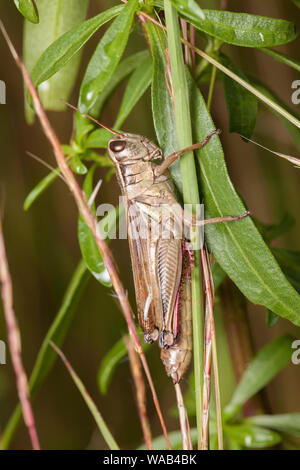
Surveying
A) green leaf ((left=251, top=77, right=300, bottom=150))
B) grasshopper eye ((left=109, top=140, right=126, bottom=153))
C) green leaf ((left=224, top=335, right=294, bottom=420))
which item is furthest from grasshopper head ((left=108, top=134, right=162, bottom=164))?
green leaf ((left=224, top=335, right=294, bottom=420))

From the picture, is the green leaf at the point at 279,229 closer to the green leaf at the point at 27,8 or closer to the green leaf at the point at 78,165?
the green leaf at the point at 78,165

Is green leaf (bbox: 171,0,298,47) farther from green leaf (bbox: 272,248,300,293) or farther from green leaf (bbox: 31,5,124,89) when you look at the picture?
green leaf (bbox: 272,248,300,293)

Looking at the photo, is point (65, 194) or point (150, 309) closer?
point (150, 309)

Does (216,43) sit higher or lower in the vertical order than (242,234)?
higher

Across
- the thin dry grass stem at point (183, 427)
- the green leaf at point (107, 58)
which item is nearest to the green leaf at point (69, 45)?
the green leaf at point (107, 58)
